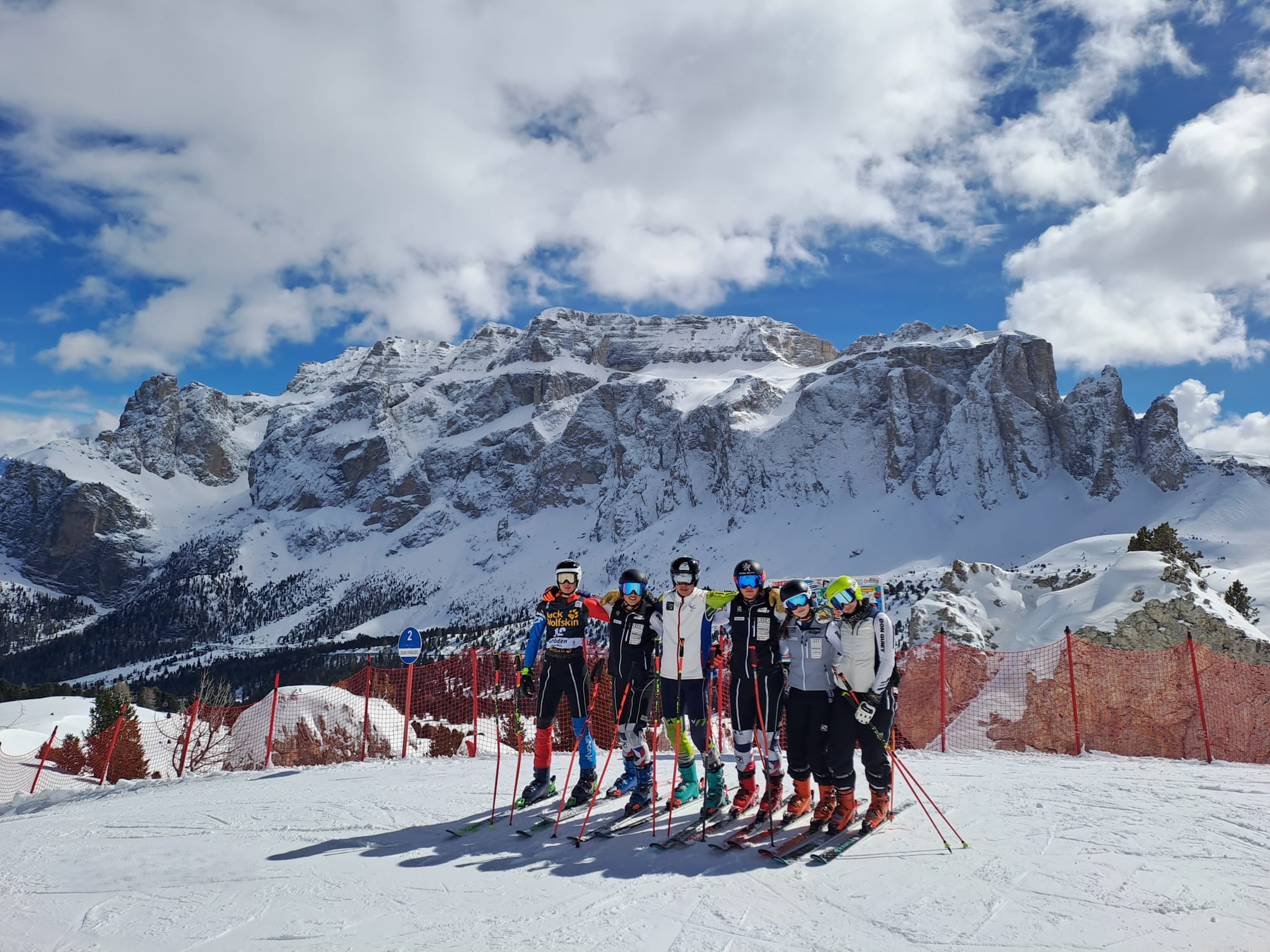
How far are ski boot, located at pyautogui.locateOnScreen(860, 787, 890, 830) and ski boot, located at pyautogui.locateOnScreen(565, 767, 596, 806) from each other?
2.69 m

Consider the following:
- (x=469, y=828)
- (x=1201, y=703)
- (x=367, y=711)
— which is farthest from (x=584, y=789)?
(x=1201, y=703)

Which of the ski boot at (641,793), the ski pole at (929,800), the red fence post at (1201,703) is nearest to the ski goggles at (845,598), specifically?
the ski pole at (929,800)

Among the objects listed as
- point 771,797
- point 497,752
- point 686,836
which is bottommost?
point 497,752

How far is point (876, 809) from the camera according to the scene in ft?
21.5

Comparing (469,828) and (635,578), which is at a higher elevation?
(635,578)

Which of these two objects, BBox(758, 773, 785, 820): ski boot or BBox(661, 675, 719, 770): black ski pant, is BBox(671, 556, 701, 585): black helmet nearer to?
BBox(661, 675, 719, 770): black ski pant

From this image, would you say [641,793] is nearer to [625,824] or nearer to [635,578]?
[625,824]

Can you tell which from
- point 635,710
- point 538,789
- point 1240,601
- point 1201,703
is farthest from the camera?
point 1240,601

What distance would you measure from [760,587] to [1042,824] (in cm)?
333

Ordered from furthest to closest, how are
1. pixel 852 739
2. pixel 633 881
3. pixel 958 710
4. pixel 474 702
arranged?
pixel 958 710
pixel 474 702
pixel 852 739
pixel 633 881

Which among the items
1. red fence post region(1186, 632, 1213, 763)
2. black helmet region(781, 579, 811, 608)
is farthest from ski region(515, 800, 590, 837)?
red fence post region(1186, 632, 1213, 763)

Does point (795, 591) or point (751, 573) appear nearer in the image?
point (795, 591)

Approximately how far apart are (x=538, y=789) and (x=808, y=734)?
3.17m

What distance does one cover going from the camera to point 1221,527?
297 ft
